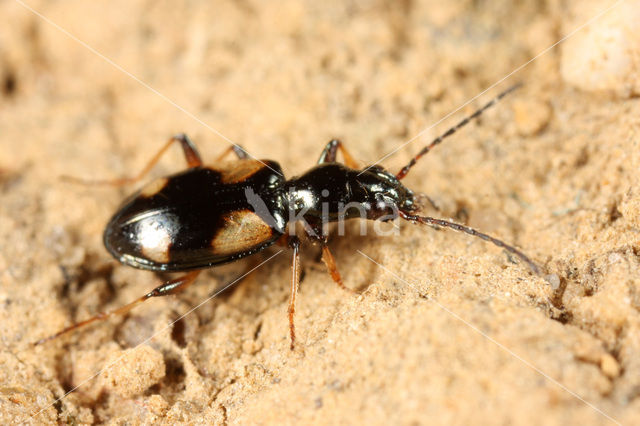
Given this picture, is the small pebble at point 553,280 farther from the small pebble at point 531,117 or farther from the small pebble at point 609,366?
the small pebble at point 531,117

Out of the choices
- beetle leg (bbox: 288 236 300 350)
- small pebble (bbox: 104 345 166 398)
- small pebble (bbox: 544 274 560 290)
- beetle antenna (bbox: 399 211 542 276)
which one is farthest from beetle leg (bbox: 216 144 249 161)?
small pebble (bbox: 544 274 560 290)

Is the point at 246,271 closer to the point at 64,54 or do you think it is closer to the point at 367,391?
the point at 367,391

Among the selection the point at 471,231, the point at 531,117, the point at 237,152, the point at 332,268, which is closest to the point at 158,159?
the point at 237,152

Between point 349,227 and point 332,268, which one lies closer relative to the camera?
point 332,268

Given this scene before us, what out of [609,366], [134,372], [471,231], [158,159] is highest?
[158,159]

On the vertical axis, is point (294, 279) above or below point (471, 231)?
below

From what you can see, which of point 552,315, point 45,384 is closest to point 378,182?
point 552,315

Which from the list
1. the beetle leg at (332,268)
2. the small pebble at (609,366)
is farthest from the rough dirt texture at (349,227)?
the beetle leg at (332,268)

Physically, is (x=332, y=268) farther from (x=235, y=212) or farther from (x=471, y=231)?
(x=471, y=231)
